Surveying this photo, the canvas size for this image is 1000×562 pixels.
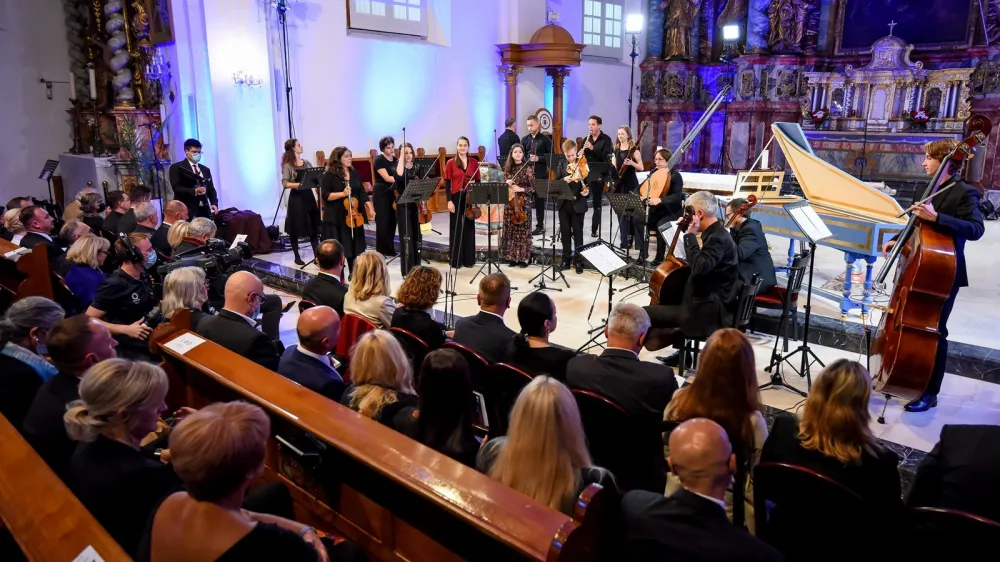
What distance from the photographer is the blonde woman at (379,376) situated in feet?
8.64

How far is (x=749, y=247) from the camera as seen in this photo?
5.00 metres

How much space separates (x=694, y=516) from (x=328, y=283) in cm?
316

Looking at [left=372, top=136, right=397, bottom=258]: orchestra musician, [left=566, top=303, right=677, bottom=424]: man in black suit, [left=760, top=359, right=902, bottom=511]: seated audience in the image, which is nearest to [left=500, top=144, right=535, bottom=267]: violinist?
[left=372, top=136, right=397, bottom=258]: orchestra musician

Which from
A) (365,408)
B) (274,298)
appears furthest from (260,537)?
(274,298)

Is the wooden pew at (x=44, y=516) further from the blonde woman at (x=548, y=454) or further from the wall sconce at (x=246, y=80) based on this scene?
the wall sconce at (x=246, y=80)

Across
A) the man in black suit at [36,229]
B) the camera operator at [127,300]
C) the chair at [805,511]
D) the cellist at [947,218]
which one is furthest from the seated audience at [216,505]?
the man in black suit at [36,229]

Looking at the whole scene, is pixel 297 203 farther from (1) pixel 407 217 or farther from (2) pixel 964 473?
(2) pixel 964 473

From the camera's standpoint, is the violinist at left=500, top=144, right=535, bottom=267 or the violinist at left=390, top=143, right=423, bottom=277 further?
the violinist at left=500, top=144, right=535, bottom=267

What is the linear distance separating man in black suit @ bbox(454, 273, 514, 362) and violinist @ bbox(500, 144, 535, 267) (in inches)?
166

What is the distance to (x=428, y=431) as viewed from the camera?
2387 mm

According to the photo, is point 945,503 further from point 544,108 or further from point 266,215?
point 544,108

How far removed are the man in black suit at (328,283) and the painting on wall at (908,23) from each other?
12.7 metres

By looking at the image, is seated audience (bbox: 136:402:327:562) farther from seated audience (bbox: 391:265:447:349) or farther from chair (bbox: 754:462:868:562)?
seated audience (bbox: 391:265:447:349)

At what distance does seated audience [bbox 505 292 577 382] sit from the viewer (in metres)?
3.15
